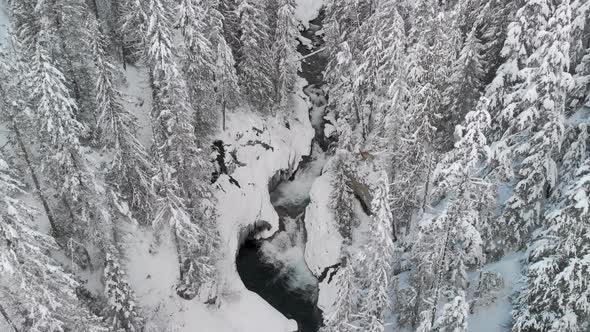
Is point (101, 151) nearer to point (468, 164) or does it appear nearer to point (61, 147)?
point (61, 147)

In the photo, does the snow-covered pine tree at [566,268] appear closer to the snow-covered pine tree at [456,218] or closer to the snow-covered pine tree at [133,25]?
the snow-covered pine tree at [456,218]

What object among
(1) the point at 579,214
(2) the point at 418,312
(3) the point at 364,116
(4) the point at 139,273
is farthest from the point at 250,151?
(1) the point at 579,214

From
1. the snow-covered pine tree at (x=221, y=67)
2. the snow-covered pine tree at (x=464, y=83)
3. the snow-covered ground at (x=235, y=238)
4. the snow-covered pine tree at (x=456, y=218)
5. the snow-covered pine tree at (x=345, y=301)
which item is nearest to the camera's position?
the snow-covered pine tree at (x=456, y=218)

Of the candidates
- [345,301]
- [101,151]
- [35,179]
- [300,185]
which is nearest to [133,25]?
[101,151]

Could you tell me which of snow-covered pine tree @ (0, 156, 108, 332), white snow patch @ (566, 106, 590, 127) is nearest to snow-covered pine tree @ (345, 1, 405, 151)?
white snow patch @ (566, 106, 590, 127)

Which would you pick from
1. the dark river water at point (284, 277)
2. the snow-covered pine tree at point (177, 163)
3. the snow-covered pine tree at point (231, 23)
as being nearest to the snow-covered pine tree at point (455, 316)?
the dark river water at point (284, 277)

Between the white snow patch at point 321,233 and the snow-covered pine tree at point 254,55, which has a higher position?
the snow-covered pine tree at point 254,55

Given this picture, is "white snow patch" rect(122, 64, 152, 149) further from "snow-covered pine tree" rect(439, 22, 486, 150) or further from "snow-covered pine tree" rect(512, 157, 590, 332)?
"snow-covered pine tree" rect(512, 157, 590, 332)

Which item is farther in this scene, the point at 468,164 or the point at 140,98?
the point at 140,98
